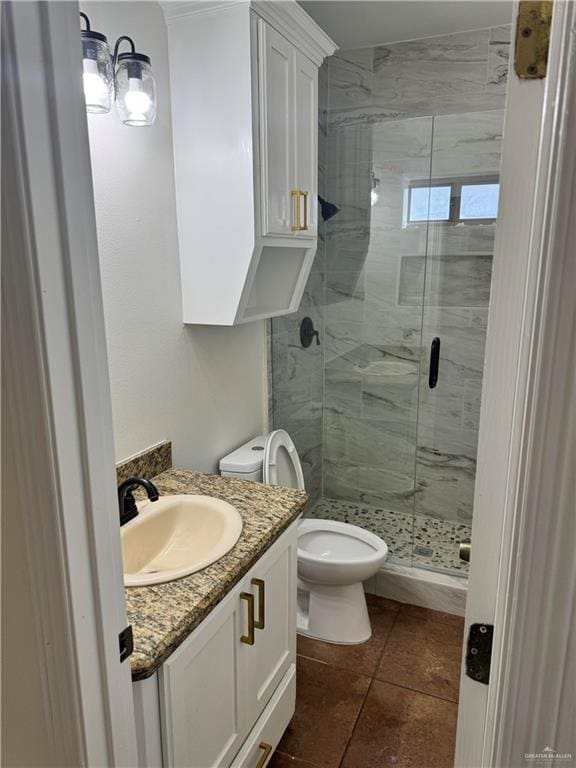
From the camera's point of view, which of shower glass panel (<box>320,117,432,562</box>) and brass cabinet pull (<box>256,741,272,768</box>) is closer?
brass cabinet pull (<box>256,741,272,768</box>)

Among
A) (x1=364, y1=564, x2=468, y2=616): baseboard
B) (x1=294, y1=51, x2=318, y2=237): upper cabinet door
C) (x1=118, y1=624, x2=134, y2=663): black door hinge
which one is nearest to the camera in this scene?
(x1=118, y1=624, x2=134, y2=663): black door hinge

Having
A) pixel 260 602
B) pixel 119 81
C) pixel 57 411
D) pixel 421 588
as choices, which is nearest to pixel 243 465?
pixel 260 602

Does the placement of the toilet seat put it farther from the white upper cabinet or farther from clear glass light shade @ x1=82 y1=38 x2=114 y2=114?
clear glass light shade @ x1=82 y1=38 x2=114 y2=114

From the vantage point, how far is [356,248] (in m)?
2.85

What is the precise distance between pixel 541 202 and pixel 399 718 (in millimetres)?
1919

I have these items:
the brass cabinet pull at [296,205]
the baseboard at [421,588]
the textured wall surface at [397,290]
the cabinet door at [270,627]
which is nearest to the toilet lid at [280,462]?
the textured wall surface at [397,290]

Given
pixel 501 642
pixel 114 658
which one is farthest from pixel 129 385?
pixel 501 642

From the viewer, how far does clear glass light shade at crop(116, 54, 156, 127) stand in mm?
1354

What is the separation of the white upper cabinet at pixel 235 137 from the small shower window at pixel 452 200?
953 millimetres

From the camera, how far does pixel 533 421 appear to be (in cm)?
45

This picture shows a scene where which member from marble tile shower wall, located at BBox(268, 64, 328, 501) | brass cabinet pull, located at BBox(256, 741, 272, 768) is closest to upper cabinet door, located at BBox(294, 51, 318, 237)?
marble tile shower wall, located at BBox(268, 64, 328, 501)

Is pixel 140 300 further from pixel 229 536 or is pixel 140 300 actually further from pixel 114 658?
pixel 114 658

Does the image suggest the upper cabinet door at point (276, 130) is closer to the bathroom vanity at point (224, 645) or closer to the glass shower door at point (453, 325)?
the bathroom vanity at point (224, 645)

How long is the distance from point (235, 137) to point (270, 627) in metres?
1.45
